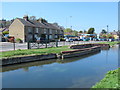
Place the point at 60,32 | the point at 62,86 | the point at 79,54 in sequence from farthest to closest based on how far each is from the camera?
the point at 60,32 → the point at 79,54 → the point at 62,86

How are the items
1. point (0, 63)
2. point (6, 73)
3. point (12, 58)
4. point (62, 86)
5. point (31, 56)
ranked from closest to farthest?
point (62, 86) → point (6, 73) → point (0, 63) → point (12, 58) → point (31, 56)

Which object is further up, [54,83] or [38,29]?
[38,29]

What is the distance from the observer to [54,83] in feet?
34.3

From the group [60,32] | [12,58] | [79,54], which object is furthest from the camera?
[60,32]

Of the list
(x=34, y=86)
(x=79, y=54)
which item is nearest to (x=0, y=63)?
(x=34, y=86)

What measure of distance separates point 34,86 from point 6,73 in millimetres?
4580

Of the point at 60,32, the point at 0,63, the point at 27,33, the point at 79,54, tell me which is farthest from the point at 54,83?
the point at 60,32

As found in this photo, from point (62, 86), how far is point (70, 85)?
53 centimetres

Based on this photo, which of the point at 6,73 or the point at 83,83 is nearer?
the point at 83,83

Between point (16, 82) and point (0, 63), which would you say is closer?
point (16, 82)

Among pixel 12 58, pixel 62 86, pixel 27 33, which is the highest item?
pixel 27 33

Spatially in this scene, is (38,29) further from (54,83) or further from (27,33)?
(54,83)

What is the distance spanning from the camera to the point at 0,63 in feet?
50.0

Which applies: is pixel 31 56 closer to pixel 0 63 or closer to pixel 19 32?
pixel 0 63
